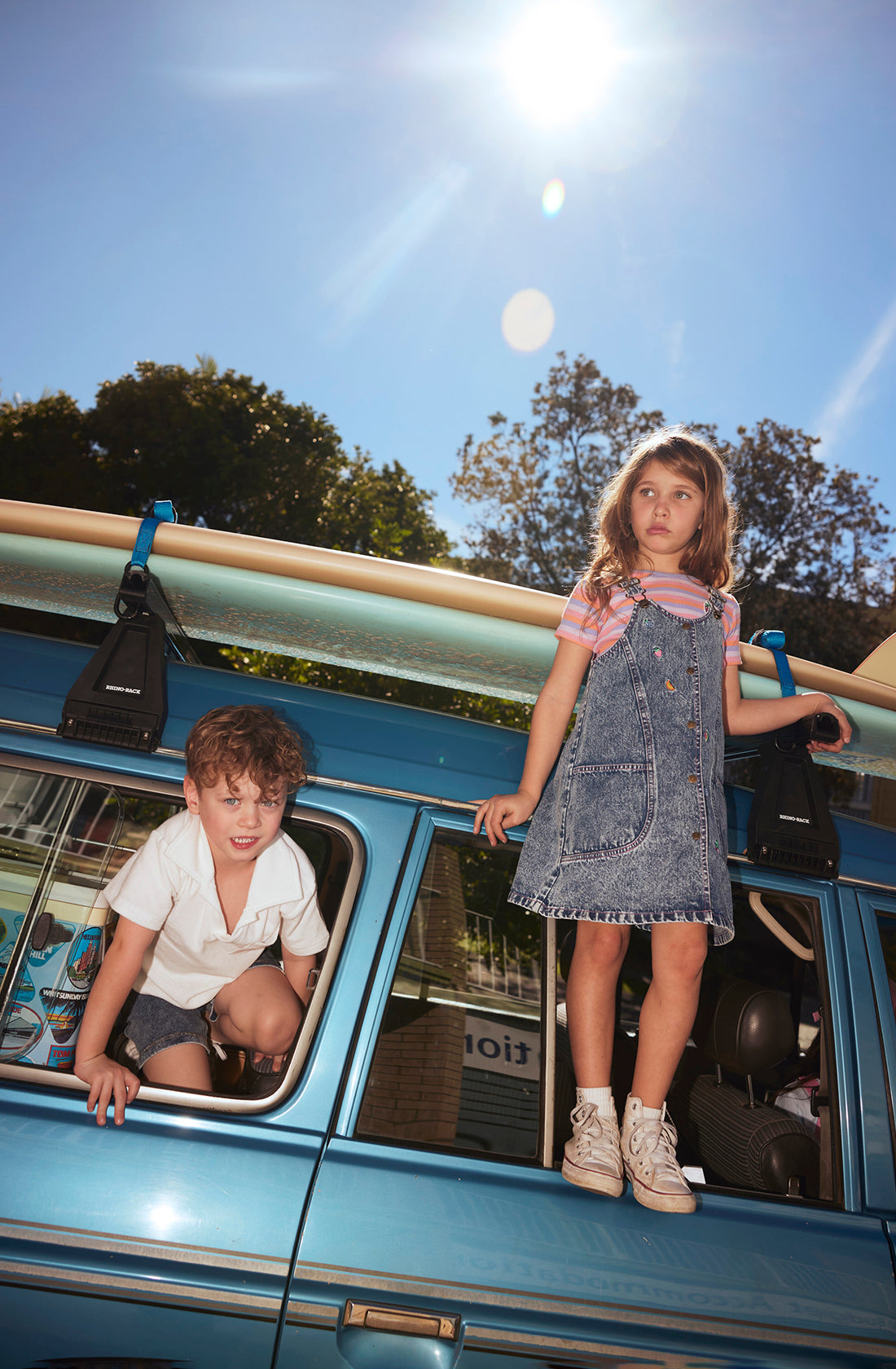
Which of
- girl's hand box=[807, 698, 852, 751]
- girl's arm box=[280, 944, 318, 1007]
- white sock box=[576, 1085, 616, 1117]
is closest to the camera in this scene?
white sock box=[576, 1085, 616, 1117]

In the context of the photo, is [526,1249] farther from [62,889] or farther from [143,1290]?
[62,889]

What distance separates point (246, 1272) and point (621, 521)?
188 cm

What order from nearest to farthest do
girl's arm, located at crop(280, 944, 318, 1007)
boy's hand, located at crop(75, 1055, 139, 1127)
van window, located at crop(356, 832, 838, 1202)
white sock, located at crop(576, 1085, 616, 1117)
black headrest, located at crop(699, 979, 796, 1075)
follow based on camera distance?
boy's hand, located at crop(75, 1055, 139, 1127), white sock, located at crop(576, 1085, 616, 1117), van window, located at crop(356, 832, 838, 1202), girl's arm, located at crop(280, 944, 318, 1007), black headrest, located at crop(699, 979, 796, 1075)

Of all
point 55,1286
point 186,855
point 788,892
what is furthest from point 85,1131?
point 788,892

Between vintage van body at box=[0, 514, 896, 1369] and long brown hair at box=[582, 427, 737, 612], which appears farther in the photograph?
long brown hair at box=[582, 427, 737, 612]

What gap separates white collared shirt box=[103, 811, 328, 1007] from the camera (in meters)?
1.89

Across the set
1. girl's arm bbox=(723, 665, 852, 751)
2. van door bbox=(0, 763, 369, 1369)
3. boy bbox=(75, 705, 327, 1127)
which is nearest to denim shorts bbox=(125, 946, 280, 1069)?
boy bbox=(75, 705, 327, 1127)

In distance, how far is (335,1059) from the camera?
1634 millimetres

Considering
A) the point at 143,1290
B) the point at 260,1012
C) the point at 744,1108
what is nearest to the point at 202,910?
the point at 260,1012

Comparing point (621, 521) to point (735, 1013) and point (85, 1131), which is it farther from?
point (85, 1131)

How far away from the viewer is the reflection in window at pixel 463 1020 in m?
1.78

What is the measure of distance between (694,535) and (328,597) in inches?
38.8

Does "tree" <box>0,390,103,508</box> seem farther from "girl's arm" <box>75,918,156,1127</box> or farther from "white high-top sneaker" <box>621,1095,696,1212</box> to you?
"white high-top sneaker" <box>621,1095,696,1212</box>

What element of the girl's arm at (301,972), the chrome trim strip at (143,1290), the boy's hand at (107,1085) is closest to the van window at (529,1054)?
the girl's arm at (301,972)
